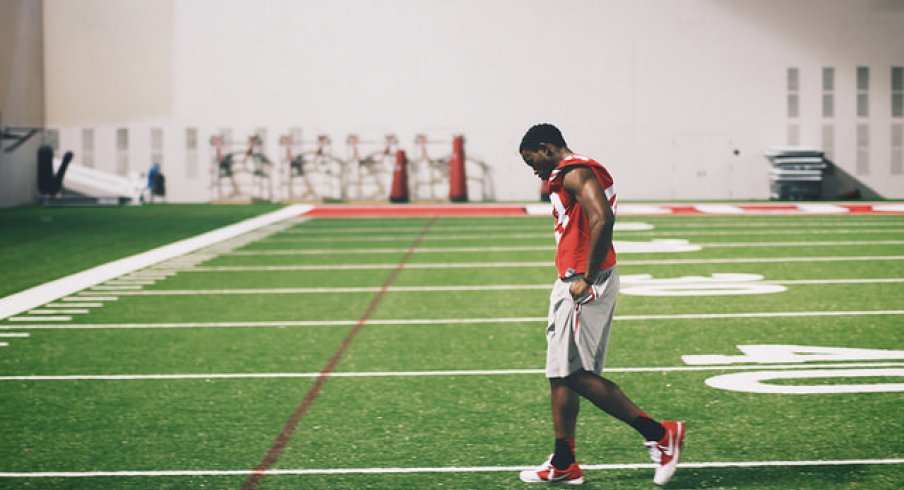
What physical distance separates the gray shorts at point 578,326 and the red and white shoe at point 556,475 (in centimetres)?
42

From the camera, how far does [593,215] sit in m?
5.20

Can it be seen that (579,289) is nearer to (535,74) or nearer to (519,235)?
(519,235)

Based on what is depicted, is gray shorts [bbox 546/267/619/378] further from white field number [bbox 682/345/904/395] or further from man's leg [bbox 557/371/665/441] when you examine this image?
white field number [bbox 682/345/904/395]

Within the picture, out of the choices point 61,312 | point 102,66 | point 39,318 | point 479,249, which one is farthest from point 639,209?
point 39,318

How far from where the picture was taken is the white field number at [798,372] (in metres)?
7.41

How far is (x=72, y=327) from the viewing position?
10.5 meters

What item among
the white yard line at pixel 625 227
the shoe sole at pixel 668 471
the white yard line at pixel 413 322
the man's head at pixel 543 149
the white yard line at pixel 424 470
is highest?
the man's head at pixel 543 149

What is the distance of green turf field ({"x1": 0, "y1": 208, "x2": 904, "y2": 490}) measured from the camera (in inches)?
230

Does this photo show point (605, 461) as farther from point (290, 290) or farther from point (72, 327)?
point (290, 290)

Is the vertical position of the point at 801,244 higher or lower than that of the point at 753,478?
higher

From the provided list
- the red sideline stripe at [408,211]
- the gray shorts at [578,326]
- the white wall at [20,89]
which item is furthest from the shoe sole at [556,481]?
the white wall at [20,89]

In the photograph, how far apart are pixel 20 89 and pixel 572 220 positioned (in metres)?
27.0

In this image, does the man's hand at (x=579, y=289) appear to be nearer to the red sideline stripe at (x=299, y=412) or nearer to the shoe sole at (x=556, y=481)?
the shoe sole at (x=556, y=481)

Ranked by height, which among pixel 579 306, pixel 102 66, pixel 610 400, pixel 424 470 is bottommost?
pixel 424 470
